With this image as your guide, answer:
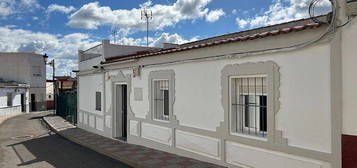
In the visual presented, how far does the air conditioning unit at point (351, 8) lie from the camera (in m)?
4.46

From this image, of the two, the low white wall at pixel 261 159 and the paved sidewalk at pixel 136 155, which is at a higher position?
the low white wall at pixel 261 159

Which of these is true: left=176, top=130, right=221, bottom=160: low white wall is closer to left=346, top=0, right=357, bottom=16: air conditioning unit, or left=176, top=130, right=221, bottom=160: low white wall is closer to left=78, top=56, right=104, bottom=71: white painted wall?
left=346, top=0, right=357, bottom=16: air conditioning unit

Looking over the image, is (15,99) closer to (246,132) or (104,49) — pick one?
(104,49)

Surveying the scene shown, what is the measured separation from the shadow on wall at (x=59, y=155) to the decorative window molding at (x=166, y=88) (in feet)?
6.08

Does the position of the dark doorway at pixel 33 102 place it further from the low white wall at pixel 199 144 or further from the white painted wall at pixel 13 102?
the low white wall at pixel 199 144

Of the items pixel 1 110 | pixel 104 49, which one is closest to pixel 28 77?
pixel 1 110

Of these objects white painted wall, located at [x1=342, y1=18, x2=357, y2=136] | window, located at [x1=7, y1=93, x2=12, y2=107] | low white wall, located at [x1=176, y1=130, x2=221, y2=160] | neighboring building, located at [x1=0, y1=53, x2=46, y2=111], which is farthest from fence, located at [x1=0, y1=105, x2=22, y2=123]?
white painted wall, located at [x1=342, y1=18, x2=357, y2=136]

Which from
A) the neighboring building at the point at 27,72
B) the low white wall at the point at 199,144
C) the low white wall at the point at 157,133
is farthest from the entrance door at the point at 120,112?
the neighboring building at the point at 27,72

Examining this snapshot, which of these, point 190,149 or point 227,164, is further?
point 190,149

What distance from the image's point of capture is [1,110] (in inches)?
1027

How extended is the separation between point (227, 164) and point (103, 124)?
24.2 ft

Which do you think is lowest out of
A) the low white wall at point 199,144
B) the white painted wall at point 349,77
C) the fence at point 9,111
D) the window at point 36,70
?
the fence at point 9,111

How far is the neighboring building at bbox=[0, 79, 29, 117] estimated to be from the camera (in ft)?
88.0

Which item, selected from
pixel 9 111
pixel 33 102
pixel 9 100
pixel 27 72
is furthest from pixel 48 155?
pixel 33 102
